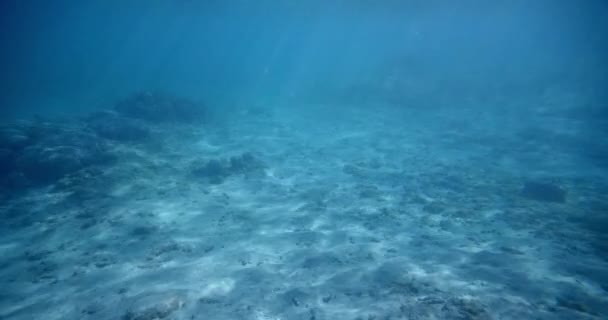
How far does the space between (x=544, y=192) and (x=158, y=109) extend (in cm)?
2762

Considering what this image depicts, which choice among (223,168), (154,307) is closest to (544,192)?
(223,168)

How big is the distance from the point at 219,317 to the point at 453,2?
5642 centimetres

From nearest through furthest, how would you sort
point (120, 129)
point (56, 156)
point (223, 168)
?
point (56, 156)
point (223, 168)
point (120, 129)

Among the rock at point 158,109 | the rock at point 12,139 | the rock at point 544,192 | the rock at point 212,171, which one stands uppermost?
the rock at point 158,109

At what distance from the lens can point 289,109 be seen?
4028 cm

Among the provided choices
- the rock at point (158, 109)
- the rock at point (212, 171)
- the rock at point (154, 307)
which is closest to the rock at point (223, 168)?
the rock at point (212, 171)

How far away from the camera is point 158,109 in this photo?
98.2 feet

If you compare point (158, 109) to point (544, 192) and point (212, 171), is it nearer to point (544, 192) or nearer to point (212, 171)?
point (212, 171)

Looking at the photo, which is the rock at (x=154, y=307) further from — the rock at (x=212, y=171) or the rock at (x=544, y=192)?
the rock at (x=544, y=192)

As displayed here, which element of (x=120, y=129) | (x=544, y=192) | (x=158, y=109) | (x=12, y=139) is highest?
(x=158, y=109)

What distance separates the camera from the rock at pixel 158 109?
29484mm

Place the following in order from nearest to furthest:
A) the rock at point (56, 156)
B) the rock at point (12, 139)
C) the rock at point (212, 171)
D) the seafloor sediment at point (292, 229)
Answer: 1. the seafloor sediment at point (292, 229)
2. the rock at point (56, 156)
3. the rock at point (12, 139)
4. the rock at point (212, 171)

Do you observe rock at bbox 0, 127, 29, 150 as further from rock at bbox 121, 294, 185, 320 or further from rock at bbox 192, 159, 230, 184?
rock at bbox 121, 294, 185, 320

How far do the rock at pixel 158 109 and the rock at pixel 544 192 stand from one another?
2566 cm
